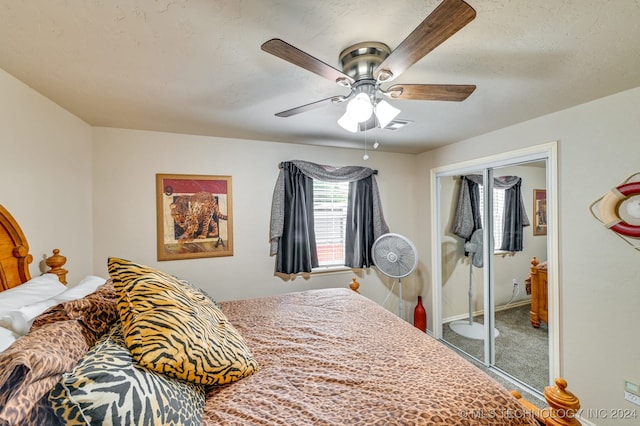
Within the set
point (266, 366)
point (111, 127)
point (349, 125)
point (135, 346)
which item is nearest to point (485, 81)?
point (349, 125)

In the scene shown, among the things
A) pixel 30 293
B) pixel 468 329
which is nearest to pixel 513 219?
pixel 468 329

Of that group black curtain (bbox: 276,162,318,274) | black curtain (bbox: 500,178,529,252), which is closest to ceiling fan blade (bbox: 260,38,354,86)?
black curtain (bbox: 276,162,318,274)

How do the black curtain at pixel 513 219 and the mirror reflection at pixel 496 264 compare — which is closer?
the mirror reflection at pixel 496 264

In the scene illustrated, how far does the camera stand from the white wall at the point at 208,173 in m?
2.47

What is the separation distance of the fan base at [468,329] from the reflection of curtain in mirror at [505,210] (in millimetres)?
1013

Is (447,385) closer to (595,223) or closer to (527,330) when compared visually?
(595,223)

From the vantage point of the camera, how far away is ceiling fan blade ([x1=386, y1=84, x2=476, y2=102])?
1311 mm

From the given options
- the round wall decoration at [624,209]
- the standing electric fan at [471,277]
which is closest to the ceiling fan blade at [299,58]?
the round wall decoration at [624,209]

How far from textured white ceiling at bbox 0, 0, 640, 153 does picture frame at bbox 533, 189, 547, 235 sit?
0.68 meters

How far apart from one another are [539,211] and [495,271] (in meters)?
0.75

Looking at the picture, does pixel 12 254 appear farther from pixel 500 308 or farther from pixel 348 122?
pixel 500 308

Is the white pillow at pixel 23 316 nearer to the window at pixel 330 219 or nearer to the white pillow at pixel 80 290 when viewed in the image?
the white pillow at pixel 80 290

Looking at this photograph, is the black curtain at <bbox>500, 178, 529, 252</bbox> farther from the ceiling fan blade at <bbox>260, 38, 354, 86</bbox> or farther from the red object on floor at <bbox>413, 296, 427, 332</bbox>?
the ceiling fan blade at <bbox>260, 38, 354, 86</bbox>

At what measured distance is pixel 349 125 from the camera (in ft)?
5.12
